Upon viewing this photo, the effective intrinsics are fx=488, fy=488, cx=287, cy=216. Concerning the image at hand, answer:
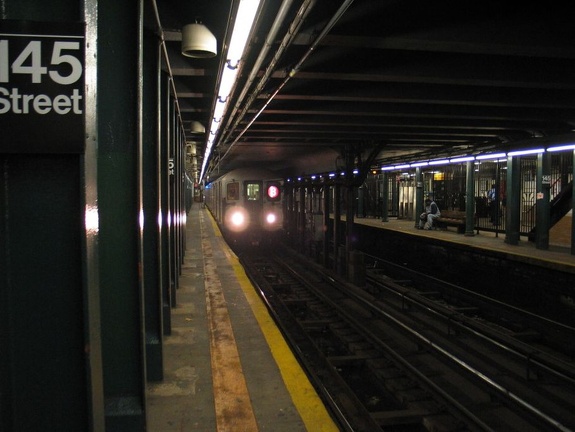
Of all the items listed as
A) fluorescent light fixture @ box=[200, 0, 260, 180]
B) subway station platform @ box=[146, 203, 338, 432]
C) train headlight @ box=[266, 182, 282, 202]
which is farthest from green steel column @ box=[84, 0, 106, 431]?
train headlight @ box=[266, 182, 282, 202]

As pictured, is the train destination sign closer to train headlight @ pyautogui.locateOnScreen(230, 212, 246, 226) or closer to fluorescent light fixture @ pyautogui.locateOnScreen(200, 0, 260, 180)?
fluorescent light fixture @ pyautogui.locateOnScreen(200, 0, 260, 180)

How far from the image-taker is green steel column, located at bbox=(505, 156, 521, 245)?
Result: 40.3ft

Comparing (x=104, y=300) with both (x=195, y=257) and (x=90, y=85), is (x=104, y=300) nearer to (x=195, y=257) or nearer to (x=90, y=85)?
(x=90, y=85)

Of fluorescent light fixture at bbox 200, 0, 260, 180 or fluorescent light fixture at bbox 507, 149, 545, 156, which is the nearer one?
fluorescent light fixture at bbox 200, 0, 260, 180

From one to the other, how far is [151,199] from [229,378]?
1.74 m

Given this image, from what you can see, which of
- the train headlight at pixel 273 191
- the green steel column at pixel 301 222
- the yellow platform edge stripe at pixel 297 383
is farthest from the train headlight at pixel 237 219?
the yellow platform edge stripe at pixel 297 383

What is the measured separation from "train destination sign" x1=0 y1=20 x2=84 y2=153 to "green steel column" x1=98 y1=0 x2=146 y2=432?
1305 mm

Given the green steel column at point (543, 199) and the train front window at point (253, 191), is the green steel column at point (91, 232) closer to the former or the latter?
the green steel column at point (543, 199)

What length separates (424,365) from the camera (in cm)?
696

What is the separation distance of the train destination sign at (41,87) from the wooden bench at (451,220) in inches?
601

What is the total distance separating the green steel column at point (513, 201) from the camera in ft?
40.3

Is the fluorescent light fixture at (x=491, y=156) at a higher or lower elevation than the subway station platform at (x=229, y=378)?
higher

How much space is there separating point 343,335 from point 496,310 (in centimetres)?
380

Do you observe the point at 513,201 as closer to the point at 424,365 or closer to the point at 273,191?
the point at 424,365
